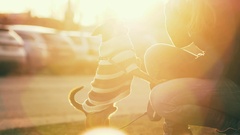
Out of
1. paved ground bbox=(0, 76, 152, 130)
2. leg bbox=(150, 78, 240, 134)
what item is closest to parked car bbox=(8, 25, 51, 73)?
paved ground bbox=(0, 76, 152, 130)

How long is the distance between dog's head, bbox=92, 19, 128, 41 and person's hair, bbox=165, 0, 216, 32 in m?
0.49

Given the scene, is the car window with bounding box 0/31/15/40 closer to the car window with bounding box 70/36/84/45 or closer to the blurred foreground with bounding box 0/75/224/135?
the blurred foreground with bounding box 0/75/224/135

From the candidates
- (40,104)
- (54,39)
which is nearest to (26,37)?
A: (54,39)

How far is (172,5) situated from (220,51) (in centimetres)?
46

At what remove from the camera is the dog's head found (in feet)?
12.3

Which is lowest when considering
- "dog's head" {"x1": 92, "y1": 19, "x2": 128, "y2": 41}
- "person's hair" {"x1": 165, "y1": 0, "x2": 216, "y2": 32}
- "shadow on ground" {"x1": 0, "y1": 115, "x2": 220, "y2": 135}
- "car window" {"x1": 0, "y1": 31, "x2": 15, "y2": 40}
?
"car window" {"x1": 0, "y1": 31, "x2": 15, "y2": 40}

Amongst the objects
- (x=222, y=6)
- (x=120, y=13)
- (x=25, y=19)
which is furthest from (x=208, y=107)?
(x=25, y=19)

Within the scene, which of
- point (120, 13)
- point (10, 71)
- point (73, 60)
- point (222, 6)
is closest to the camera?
point (222, 6)

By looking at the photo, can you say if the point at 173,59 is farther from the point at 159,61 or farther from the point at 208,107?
the point at 208,107

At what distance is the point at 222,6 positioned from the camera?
333cm

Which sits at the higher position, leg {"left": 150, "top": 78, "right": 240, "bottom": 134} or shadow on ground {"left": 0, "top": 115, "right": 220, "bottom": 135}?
leg {"left": 150, "top": 78, "right": 240, "bottom": 134}

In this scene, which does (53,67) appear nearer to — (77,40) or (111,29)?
(77,40)

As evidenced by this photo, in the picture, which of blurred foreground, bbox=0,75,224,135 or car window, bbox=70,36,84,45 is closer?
blurred foreground, bbox=0,75,224,135

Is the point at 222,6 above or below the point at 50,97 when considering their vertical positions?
above
